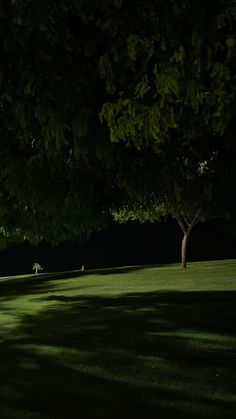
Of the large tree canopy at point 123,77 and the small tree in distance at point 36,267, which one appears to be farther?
the small tree in distance at point 36,267

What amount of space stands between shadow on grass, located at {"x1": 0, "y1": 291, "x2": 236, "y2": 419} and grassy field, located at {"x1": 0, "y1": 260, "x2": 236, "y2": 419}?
0.04 ft

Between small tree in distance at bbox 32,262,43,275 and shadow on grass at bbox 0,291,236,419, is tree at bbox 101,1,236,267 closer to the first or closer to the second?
shadow on grass at bbox 0,291,236,419

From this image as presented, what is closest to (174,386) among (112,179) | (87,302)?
(112,179)

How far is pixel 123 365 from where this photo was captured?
1059 centimetres

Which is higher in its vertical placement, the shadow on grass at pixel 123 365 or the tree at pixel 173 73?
the tree at pixel 173 73

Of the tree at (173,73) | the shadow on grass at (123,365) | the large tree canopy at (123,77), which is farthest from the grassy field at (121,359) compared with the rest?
the tree at (173,73)

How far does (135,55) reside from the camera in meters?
6.37

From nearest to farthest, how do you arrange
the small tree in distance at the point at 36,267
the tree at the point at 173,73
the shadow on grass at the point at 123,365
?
1. the tree at the point at 173,73
2. the shadow on grass at the point at 123,365
3. the small tree in distance at the point at 36,267

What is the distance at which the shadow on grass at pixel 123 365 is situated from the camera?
318 inches

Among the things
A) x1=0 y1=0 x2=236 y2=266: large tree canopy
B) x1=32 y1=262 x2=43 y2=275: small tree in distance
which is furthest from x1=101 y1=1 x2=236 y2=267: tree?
x1=32 y1=262 x2=43 y2=275: small tree in distance

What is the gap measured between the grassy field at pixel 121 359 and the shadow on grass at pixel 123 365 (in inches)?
0.5

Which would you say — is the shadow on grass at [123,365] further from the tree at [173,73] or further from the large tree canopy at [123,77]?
the tree at [173,73]

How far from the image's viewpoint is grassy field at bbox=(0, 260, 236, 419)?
812cm

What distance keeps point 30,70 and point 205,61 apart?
1.91m
